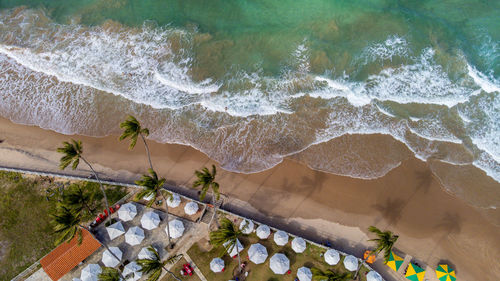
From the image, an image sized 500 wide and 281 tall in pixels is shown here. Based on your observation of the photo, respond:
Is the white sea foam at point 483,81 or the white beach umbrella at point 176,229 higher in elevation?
the white sea foam at point 483,81

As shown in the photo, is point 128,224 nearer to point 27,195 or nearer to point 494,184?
point 27,195

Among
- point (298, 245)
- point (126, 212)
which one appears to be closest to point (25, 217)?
point (126, 212)

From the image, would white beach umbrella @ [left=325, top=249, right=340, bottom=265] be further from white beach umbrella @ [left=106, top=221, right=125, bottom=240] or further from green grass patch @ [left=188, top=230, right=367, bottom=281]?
white beach umbrella @ [left=106, top=221, right=125, bottom=240]

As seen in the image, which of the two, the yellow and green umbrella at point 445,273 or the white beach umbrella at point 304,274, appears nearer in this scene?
the yellow and green umbrella at point 445,273

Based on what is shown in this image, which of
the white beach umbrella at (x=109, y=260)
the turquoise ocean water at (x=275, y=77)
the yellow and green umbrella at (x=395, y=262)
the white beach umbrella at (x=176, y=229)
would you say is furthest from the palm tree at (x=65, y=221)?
the yellow and green umbrella at (x=395, y=262)

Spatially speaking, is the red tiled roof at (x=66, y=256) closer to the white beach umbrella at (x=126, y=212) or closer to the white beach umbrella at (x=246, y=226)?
the white beach umbrella at (x=126, y=212)

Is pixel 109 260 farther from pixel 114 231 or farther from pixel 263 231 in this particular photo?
pixel 263 231
